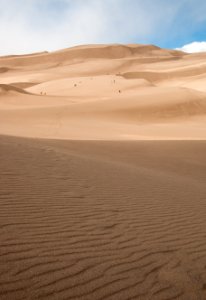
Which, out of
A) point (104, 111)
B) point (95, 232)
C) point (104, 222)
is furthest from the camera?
point (104, 111)

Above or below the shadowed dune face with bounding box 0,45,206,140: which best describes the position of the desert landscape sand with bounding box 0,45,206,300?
below

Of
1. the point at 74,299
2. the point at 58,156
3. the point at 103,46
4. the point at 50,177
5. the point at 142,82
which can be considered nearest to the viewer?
the point at 74,299

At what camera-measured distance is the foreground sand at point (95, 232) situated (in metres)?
3.14

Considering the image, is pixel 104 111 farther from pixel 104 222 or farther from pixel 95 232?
pixel 95 232

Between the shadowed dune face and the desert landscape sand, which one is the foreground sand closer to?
the desert landscape sand

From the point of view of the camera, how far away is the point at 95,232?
4172mm

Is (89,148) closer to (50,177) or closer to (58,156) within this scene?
(58,156)

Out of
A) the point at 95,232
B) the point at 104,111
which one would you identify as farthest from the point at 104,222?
the point at 104,111

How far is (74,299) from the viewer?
2.91m

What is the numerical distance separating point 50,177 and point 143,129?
13122 millimetres

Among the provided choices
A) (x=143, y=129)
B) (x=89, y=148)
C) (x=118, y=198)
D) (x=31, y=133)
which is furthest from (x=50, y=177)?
(x=143, y=129)

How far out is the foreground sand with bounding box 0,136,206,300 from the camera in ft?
10.3

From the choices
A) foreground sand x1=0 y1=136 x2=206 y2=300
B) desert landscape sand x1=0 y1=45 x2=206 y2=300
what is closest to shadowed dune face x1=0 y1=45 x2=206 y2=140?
desert landscape sand x1=0 y1=45 x2=206 y2=300

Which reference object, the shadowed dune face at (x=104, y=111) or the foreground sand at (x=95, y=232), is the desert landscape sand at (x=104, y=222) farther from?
the shadowed dune face at (x=104, y=111)
